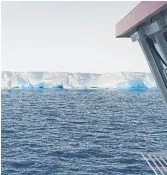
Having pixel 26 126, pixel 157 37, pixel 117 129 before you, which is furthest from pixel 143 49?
pixel 26 126

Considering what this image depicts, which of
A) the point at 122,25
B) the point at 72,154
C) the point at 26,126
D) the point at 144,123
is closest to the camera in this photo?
the point at 122,25

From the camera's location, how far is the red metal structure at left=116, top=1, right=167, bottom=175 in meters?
3.51

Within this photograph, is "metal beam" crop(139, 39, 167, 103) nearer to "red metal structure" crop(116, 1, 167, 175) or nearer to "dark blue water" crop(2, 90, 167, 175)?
"red metal structure" crop(116, 1, 167, 175)

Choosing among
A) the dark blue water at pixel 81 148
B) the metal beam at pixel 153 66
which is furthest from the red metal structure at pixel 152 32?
the dark blue water at pixel 81 148

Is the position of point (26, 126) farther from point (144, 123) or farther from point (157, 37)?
point (157, 37)

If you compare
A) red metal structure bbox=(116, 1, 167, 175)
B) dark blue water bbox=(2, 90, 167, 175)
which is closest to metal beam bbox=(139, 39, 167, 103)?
red metal structure bbox=(116, 1, 167, 175)

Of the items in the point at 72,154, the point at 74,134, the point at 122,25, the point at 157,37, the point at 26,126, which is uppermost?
the point at 26,126

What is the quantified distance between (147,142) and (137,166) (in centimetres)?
1233

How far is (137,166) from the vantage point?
2634 cm

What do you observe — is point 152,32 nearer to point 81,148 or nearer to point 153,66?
point 153,66

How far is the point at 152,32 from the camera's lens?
13.9ft

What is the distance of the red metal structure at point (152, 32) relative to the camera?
3512 millimetres

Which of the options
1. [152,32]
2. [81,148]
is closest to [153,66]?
[152,32]

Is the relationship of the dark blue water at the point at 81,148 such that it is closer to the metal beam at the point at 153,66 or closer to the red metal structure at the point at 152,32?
the metal beam at the point at 153,66
